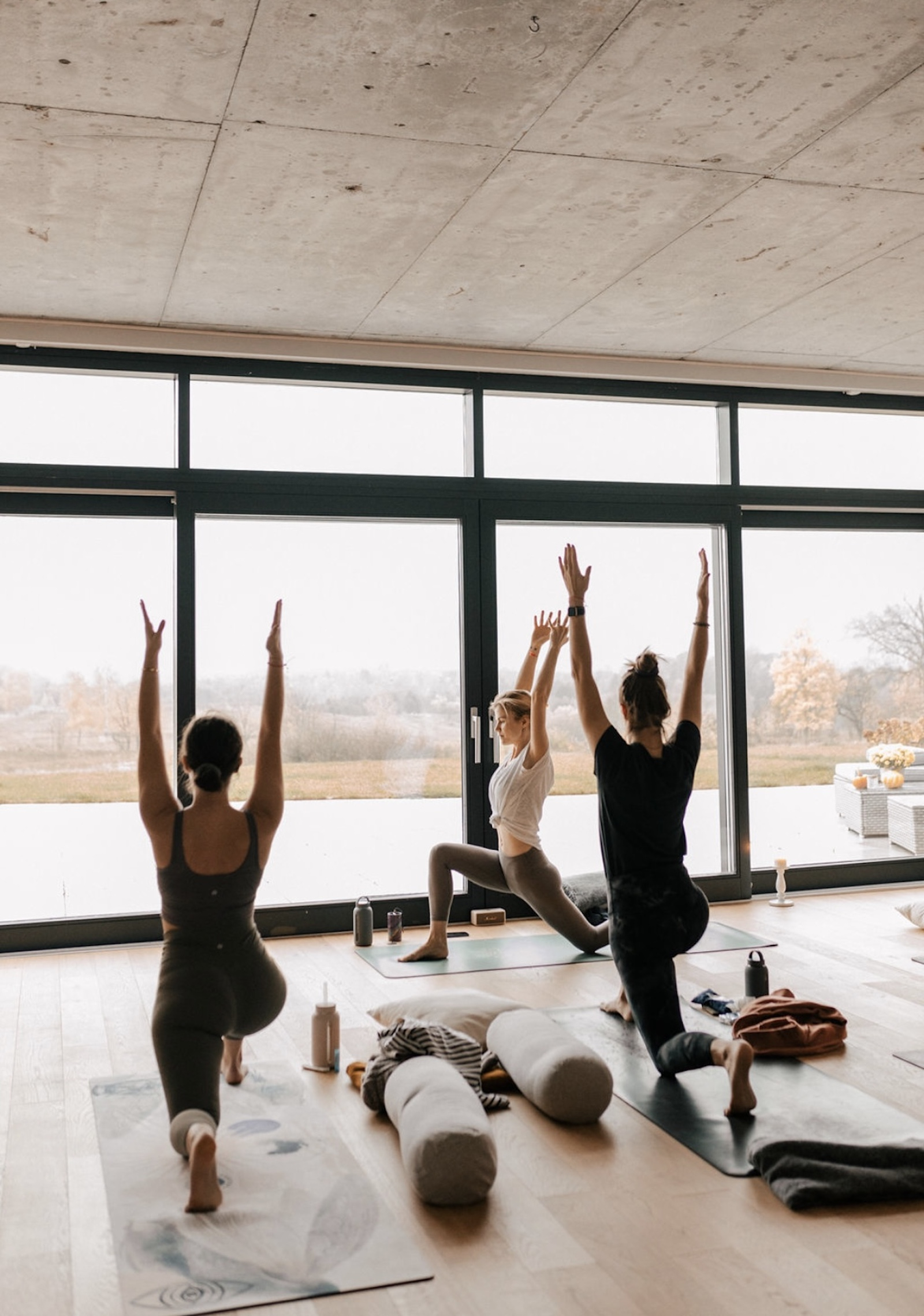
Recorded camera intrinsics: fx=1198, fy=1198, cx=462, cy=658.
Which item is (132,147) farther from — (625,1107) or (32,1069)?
(625,1107)

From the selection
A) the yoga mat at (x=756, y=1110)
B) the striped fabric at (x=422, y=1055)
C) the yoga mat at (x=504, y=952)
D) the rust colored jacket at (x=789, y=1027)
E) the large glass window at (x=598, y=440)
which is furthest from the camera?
the large glass window at (x=598, y=440)

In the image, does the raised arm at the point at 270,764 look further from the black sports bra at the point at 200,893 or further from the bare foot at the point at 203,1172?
the bare foot at the point at 203,1172

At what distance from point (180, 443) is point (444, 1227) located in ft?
13.7

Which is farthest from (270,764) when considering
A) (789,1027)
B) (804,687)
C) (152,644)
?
(804,687)

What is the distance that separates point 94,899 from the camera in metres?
5.75

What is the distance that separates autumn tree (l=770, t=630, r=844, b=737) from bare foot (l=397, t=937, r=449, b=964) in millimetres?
2664

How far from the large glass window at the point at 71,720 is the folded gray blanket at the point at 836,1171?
143 inches

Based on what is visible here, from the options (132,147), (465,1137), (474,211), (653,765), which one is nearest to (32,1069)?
(465,1137)

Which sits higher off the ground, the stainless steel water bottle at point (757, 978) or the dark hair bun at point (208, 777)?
the dark hair bun at point (208, 777)

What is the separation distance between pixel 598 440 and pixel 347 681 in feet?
6.37

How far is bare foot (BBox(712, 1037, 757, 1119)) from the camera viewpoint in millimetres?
3256

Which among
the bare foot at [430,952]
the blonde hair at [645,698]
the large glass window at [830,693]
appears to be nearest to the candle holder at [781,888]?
the large glass window at [830,693]

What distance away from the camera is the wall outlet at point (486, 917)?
6.16 meters

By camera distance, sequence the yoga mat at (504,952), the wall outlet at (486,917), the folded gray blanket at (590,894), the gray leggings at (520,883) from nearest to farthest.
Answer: the yoga mat at (504,952) < the gray leggings at (520,883) < the folded gray blanket at (590,894) < the wall outlet at (486,917)
